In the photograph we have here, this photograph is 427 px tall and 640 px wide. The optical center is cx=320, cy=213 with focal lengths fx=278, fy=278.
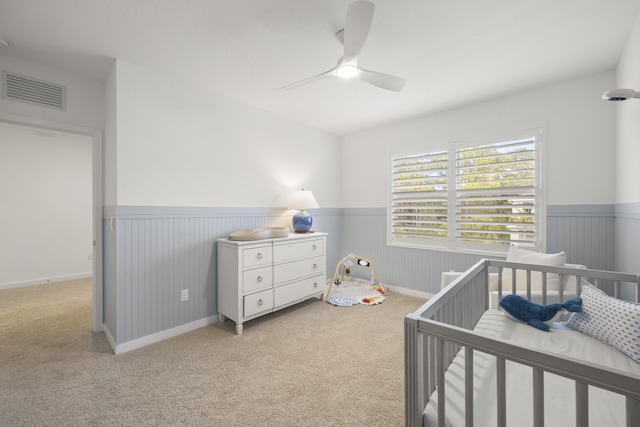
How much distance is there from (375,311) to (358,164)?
2.16m

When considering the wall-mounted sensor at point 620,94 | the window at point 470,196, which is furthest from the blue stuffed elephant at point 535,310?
the window at point 470,196

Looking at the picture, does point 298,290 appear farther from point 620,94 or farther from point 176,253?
point 620,94

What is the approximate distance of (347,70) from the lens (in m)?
1.90

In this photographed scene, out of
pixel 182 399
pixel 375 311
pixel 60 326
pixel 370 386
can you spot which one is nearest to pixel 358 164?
pixel 375 311

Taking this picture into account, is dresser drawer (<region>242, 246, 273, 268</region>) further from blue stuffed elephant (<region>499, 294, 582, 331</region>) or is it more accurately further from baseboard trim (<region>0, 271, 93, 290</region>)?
baseboard trim (<region>0, 271, 93, 290</region>)

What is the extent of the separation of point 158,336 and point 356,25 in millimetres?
2806

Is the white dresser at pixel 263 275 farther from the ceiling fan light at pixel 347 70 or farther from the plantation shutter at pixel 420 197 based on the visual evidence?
the ceiling fan light at pixel 347 70

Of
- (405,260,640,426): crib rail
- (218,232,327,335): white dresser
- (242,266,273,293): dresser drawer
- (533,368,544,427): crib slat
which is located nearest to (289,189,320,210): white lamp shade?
(218,232,327,335): white dresser

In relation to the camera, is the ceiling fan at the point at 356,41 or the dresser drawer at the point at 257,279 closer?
the ceiling fan at the point at 356,41

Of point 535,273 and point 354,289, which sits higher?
point 535,273

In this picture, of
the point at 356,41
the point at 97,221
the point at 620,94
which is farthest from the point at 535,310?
the point at 97,221

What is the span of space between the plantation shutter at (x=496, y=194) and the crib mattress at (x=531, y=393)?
5.52 feet

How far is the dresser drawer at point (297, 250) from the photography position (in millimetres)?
2926

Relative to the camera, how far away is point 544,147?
273 centimetres
